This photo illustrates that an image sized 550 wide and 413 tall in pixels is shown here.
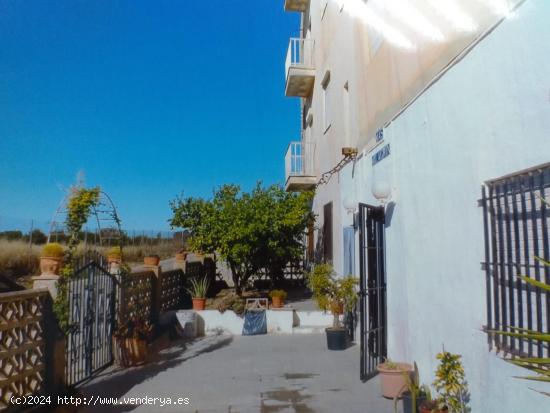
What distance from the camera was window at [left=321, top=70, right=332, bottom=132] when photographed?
1073cm

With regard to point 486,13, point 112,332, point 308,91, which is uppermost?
point 308,91

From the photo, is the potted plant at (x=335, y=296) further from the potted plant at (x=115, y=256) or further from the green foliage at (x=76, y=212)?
the green foliage at (x=76, y=212)

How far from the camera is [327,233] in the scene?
10.9 meters

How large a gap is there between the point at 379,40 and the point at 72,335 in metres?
5.99

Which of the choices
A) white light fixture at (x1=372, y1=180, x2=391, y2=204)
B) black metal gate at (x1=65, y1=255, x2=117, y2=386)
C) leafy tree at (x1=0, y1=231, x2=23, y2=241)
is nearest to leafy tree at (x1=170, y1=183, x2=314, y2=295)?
black metal gate at (x1=65, y1=255, x2=117, y2=386)

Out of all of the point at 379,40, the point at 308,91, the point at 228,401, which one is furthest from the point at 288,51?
the point at 228,401

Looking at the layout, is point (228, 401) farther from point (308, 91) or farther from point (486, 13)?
point (308, 91)

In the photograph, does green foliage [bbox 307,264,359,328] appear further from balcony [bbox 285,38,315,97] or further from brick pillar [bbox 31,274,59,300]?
balcony [bbox 285,38,315,97]

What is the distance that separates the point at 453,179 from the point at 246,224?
617cm

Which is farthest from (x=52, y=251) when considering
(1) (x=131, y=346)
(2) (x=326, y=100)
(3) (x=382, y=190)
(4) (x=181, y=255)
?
(2) (x=326, y=100)

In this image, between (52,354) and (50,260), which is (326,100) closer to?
(50,260)

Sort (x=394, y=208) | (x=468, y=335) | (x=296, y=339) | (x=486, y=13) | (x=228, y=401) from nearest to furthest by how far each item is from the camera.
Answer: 1. (x=486, y=13)
2. (x=468, y=335)
3. (x=228, y=401)
4. (x=394, y=208)
5. (x=296, y=339)

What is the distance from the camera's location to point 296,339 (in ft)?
26.9

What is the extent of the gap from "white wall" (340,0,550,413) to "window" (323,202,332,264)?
4.78m
